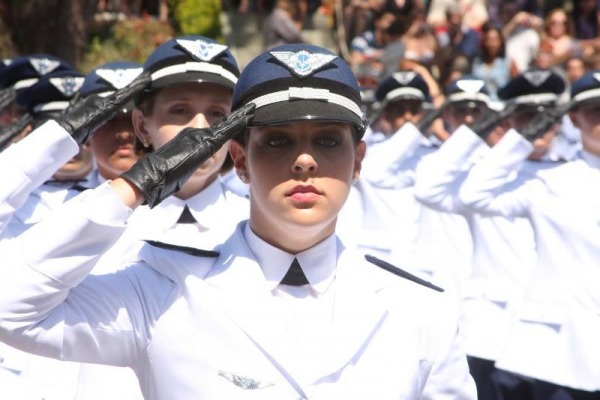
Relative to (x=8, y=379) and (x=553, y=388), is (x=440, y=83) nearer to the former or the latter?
(x=553, y=388)

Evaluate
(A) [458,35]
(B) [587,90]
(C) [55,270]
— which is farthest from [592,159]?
(A) [458,35]

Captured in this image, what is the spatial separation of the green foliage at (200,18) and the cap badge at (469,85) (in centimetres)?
945

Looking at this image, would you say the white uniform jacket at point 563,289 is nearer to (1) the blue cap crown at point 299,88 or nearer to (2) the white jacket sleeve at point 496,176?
(2) the white jacket sleeve at point 496,176

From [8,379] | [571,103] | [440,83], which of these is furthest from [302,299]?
[440,83]

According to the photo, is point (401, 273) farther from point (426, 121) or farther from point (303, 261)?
point (426, 121)

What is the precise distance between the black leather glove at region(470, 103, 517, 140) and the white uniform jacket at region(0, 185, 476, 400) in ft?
17.8

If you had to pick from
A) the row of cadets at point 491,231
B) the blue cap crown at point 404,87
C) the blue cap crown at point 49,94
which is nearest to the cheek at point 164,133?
the blue cap crown at point 49,94

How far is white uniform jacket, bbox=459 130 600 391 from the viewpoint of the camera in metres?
6.16

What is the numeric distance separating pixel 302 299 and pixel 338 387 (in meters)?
0.26

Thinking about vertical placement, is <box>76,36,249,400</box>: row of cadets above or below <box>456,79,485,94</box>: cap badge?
above

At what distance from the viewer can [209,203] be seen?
4.79 m

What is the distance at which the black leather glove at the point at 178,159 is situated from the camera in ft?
9.94

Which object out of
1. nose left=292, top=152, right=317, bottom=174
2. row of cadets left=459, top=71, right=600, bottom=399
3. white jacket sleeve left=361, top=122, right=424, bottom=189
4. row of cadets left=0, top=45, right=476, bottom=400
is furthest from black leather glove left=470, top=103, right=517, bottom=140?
nose left=292, top=152, right=317, bottom=174

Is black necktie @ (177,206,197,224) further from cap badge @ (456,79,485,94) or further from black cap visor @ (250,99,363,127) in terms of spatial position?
cap badge @ (456,79,485,94)
